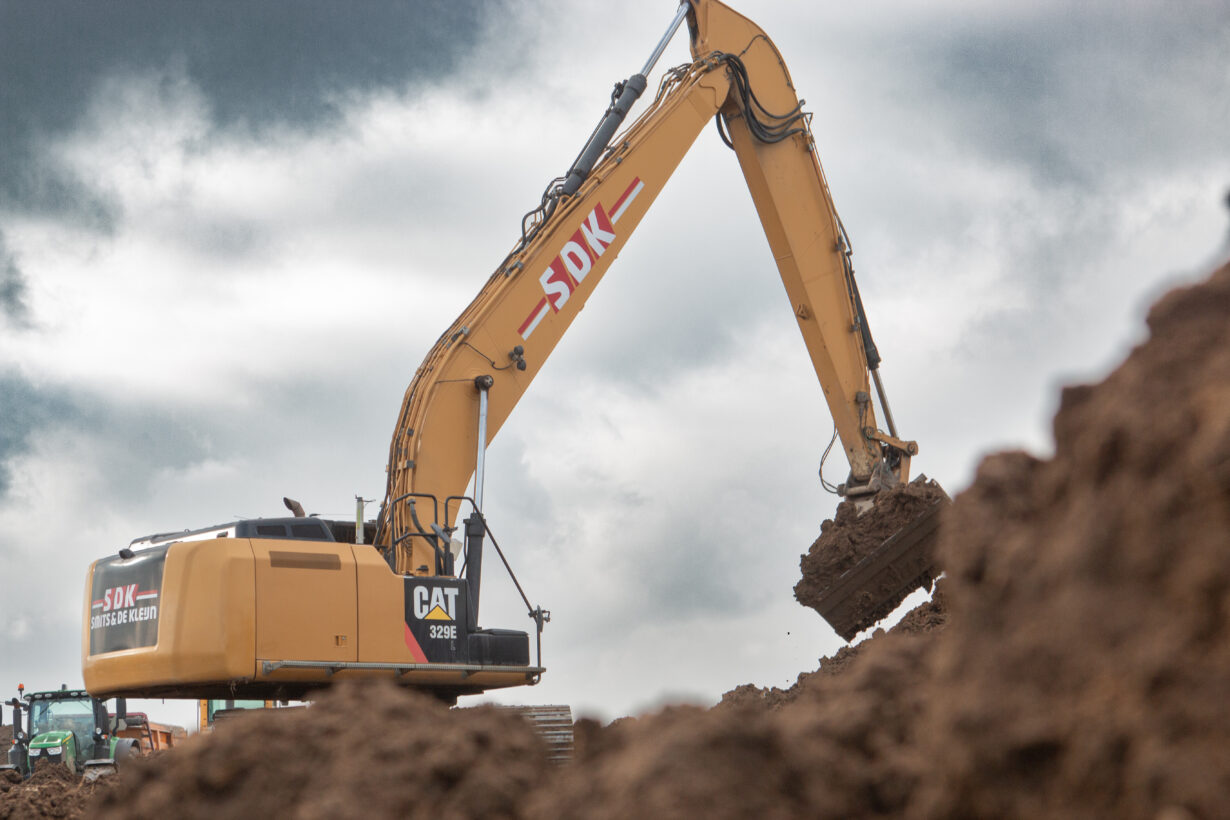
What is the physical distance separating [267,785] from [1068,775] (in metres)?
1.69

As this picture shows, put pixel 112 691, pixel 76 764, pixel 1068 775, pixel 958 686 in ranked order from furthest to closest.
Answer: pixel 76 764 → pixel 112 691 → pixel 958 686 → pixel 1068 775

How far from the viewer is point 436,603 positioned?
6988 millimetres

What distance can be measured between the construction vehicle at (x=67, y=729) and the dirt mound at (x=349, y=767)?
12.3 metres

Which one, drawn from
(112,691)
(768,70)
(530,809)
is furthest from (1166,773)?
(768,70)

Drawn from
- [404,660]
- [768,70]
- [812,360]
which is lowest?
[404,660]

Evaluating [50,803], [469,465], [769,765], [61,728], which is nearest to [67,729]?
[61,728]

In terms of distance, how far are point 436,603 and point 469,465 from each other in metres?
1.25

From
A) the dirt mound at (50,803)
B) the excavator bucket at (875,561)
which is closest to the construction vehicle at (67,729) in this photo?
the dirt mound at (50,803)

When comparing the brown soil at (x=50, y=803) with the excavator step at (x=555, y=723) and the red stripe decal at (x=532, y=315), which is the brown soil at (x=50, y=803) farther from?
the red stripe decal at (x=532, y=315)

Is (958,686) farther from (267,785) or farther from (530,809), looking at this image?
(267,785)

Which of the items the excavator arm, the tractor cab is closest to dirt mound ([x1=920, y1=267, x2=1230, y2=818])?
the excavator arm

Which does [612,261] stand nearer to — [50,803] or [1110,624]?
[50,803]

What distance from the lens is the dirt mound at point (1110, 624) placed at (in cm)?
157

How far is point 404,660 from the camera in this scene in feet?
22.1
